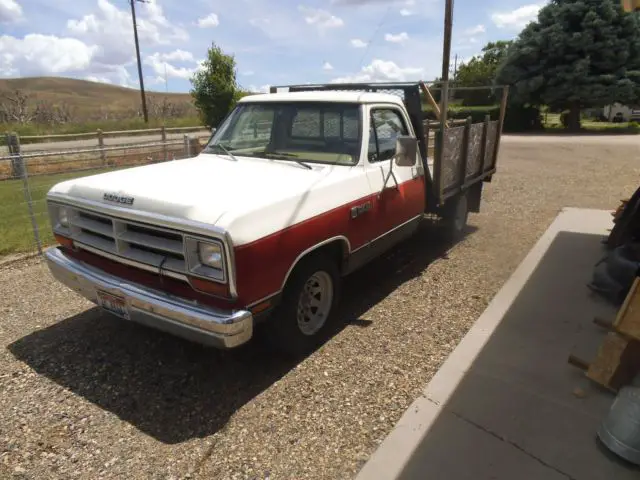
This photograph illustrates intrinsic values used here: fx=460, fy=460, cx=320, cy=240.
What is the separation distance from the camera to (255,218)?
2.84 meters

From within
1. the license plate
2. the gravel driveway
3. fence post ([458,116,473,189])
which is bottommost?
the gravel driveway

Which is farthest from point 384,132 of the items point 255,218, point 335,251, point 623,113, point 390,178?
point 623,113

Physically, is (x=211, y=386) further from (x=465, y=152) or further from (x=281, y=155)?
(x=465, y=152)

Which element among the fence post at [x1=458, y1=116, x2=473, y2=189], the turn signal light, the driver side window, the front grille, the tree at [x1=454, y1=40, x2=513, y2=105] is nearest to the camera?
the turn signal light

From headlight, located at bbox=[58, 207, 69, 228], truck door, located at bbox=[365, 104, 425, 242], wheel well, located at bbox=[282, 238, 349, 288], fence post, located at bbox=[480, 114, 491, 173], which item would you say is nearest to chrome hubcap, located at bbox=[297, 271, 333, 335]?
wheel well, located at bbox=[282, 238, 349, 288]

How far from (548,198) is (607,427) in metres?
7.23

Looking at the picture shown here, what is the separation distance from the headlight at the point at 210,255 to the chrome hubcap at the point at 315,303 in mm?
890

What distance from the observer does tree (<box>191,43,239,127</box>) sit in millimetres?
18438

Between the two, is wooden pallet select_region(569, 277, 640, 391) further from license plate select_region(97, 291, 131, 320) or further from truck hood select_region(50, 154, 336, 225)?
license plate select_region(97, 291, 131, 320)

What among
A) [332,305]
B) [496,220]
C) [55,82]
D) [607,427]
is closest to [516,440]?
[607,427]

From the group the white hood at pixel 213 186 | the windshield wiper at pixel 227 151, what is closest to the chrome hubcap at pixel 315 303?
the white hood at pixel 213 186

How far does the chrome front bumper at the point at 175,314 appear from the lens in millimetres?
2746

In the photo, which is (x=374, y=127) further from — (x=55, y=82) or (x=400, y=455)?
(x=55, y=82)

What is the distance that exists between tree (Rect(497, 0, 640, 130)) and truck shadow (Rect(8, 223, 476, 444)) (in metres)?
25.5
